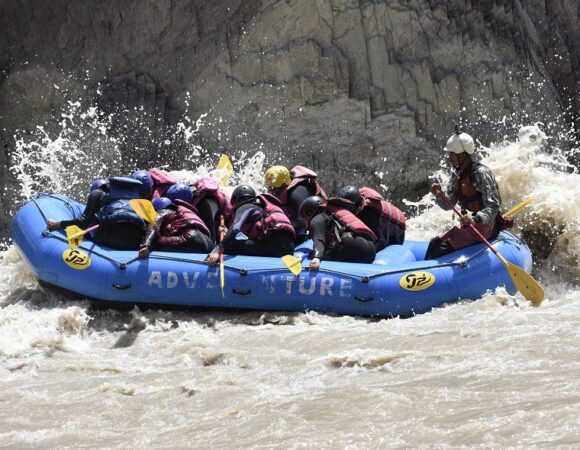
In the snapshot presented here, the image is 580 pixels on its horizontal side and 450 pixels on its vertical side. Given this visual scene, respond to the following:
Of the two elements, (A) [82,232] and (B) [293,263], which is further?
(A) [82,232]

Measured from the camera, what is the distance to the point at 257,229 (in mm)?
7320

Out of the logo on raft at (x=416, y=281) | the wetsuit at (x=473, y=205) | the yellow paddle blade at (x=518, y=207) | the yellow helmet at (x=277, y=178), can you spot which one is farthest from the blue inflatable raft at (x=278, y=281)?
the yellow helmet at (x=277, y=178)

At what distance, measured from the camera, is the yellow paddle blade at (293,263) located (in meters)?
6.77

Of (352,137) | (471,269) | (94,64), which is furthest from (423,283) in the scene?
(94,64)

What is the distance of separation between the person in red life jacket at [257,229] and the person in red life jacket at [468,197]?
4.20ft

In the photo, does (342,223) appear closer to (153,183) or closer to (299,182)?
(299,182)

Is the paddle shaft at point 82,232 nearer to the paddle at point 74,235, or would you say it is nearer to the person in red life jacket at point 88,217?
the paddle at point 74,235

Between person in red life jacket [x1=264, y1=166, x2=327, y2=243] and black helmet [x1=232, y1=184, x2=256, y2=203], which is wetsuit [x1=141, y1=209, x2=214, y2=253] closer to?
black helmet [x1=232, y1=184, x2=256, y2=203]

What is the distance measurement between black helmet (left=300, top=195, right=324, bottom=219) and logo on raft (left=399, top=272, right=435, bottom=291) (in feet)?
3.00

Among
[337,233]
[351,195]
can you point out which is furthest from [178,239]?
[351,195]

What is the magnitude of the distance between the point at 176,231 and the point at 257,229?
0.69 metres

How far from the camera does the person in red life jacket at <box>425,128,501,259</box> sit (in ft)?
23.4

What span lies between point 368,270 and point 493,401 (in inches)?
105

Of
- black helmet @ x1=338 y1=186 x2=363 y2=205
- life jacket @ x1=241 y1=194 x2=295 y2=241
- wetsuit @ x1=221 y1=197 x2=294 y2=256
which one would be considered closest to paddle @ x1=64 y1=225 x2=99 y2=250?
wetsuit @ x1=221 y1=197 x2=294 y2=256
